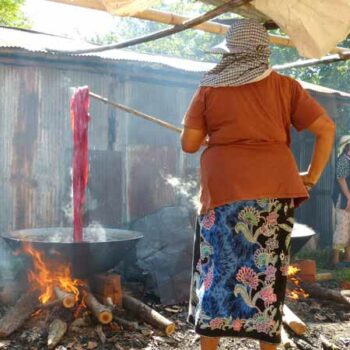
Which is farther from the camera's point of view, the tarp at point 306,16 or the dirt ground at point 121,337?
the dirt ground at point 121,337

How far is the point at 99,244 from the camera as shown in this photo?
201 inches

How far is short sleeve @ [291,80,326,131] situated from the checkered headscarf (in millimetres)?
270

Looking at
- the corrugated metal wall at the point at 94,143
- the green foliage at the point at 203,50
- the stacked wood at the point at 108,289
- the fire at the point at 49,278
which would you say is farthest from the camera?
the green foliage at the point at 203,50

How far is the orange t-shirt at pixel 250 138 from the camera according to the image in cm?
307

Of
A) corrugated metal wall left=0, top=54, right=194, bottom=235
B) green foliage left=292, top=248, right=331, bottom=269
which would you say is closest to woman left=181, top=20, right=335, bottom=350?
corrugated metal wall left=0, top=54, right=194, bottom=235

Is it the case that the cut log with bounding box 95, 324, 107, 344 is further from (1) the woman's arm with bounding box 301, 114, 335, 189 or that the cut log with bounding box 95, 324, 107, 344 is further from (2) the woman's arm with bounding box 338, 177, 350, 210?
(2) the woman's arm with bounding box 338, 177, 350, 210

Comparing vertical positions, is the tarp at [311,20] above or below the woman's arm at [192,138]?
above

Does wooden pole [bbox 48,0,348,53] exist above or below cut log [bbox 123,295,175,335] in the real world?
above

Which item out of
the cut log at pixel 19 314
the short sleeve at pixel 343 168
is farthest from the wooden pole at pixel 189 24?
the short sleeve at pixel 343 168

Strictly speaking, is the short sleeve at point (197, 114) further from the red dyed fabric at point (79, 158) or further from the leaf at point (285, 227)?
the red dyed fabric at point (79, 158)

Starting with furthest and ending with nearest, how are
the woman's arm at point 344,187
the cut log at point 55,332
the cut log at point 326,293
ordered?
1. the woman's arm at point 344,187
2. the cut log at point 326,293
3. the cut log at point 55,332

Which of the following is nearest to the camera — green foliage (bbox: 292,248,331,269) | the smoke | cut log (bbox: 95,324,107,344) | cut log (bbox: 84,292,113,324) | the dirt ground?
the dirt ground

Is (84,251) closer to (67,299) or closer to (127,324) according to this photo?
(67,299)

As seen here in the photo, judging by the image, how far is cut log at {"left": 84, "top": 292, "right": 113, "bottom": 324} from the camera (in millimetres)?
4898
